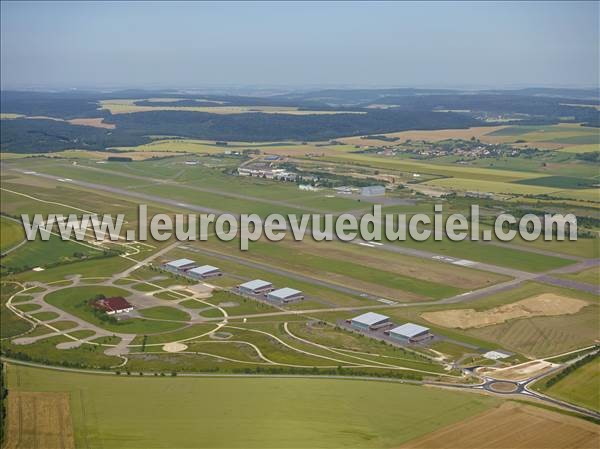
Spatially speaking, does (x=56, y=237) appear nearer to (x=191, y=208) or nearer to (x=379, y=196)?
(x=191, y=208)

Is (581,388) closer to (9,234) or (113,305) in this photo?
(113,305)

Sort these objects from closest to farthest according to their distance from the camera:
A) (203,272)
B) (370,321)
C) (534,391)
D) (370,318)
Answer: (534,391), (370,321), (370,318), (203,272)

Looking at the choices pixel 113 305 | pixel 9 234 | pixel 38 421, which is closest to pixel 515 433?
pixel 38 421

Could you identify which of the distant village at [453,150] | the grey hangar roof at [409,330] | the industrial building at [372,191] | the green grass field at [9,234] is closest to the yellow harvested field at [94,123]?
the distant village at [453,150]

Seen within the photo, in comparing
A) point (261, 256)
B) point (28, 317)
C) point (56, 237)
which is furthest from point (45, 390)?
point (56, 237)

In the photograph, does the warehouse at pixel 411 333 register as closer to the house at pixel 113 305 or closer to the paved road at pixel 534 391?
the paved road at pixel 534 391
